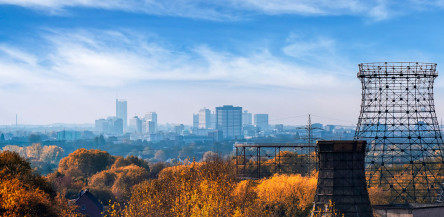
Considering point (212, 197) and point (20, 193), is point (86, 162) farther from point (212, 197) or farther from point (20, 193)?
point (20, 193)

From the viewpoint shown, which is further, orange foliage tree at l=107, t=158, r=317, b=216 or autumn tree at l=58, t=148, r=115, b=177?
autumn tree at l=58, t=148, r=115, b=177

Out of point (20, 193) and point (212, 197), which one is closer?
point (20, 193)

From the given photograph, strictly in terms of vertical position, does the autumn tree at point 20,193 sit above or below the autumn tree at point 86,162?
above

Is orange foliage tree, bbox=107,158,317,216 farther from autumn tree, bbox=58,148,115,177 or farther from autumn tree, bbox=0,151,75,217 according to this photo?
autumn tree, bbox=58,148,115,177

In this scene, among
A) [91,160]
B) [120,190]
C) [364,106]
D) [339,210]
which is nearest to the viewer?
[339,210]

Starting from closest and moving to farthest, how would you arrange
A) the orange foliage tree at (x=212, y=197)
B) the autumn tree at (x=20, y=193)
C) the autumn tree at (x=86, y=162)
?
the autumn tree at (x=20, y=193) → the orange foliage tree at (x=212, y=197) → the autumn tree at (x=86, y=162)

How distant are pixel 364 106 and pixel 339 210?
30.6 m

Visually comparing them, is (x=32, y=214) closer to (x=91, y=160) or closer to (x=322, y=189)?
(x=322, y=189)

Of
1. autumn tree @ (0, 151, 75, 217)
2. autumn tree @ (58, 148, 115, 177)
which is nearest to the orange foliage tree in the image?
autumn tree @ (0, 151, 75, 217)

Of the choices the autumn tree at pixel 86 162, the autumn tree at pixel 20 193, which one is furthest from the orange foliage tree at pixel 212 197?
the autumn tree at pixel 86 162

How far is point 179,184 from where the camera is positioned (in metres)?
40.9

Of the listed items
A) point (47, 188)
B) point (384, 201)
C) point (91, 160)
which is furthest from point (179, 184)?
point (91, 160)

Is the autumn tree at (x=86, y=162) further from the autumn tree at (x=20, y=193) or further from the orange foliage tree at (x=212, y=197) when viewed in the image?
the autumn tree at (x=20, y=193)

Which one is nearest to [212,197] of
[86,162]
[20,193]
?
[20,193]
